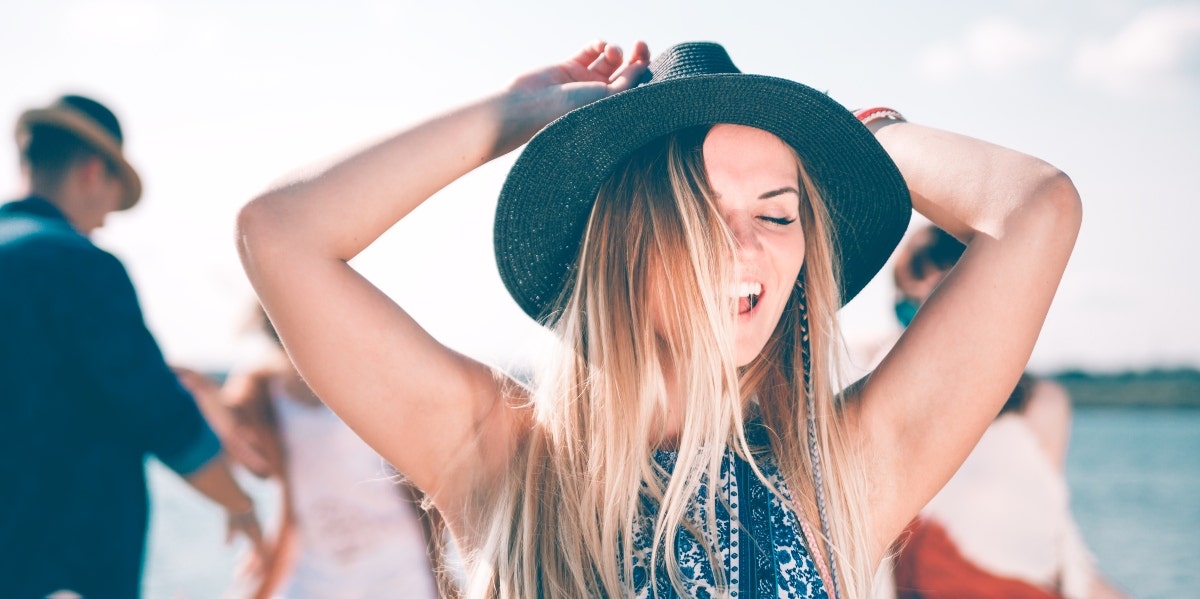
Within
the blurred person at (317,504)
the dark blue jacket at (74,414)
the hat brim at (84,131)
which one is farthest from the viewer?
the blurred person at (317,504)

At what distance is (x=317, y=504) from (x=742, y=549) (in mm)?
2385

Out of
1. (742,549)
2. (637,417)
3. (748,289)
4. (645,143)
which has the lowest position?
(742,549)

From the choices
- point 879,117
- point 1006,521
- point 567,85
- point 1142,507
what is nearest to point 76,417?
point 567,85

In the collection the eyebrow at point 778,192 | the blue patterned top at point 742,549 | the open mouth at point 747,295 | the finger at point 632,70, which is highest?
the finger at point 632,70

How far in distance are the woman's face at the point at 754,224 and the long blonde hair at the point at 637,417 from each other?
0.04 metres

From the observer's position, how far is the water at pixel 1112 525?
41.4 ft

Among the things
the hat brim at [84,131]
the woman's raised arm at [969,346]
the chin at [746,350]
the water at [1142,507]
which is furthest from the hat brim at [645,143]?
the water at [1142,507]

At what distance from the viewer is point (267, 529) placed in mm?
3576

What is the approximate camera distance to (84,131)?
284 cm

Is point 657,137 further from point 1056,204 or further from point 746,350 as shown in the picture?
point 1056,204

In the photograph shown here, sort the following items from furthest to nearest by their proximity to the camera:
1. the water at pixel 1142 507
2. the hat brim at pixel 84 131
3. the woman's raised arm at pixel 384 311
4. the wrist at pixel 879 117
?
the water at pixel 1142 507, the hat brim at pixel 84 131, the wrist at pixel 879 117, the woman's raised arm at pixel 384 311

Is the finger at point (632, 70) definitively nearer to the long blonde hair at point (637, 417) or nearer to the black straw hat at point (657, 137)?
the black straw hat at point (657, 137)

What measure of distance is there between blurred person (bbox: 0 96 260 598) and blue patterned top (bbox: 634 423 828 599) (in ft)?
4.90

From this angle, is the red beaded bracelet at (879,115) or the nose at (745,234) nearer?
the nose at (745,234)
